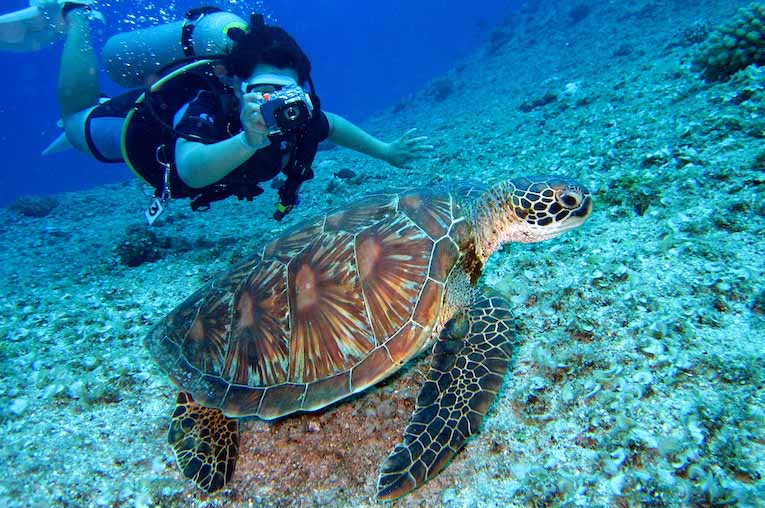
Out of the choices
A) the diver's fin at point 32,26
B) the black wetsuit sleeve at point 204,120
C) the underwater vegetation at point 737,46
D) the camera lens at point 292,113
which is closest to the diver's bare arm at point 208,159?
the black wetsuit sleeve at point 204,120

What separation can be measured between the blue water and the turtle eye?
3061cm

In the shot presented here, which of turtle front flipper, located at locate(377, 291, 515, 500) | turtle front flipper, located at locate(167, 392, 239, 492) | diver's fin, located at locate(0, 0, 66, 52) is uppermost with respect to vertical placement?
diver's fin, located at locate(0, 0, 66, 52)

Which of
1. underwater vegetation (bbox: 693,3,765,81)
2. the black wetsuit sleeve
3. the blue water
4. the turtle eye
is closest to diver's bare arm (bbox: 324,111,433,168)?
the black wetsuit sleeve

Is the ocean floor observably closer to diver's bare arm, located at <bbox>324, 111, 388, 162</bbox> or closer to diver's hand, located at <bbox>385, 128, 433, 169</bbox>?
diver's hand, located at <bbox>385, 128, 433, 169</bbox>

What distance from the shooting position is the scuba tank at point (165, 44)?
430cm

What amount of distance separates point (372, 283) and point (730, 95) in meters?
5.35

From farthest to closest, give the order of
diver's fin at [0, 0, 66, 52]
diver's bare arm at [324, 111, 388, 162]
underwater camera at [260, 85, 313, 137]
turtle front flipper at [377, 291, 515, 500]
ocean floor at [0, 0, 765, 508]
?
diver's fin at [0, 0, 66, 52] < diver's bare arm at [324, 111, 388, 162] < underwater camera at [260, 85, 313, 137] < turtle front flipper at [377, 291, 515, 500] < ocean floor at [0, 0, 765, 508]

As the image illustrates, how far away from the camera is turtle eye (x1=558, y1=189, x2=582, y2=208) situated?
2561 mm

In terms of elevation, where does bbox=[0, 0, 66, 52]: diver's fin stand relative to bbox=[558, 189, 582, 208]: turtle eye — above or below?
above

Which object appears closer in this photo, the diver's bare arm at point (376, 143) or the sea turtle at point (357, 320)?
the sea turtle at point (357, 320)

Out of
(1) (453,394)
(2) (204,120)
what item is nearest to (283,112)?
(2) (204,120)

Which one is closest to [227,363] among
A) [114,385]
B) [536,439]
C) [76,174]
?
[114,385]

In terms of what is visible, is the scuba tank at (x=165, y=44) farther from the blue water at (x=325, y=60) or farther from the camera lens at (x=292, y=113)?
the blue water at (x=325, y=60)

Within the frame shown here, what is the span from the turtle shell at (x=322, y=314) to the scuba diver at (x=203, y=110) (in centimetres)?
116
